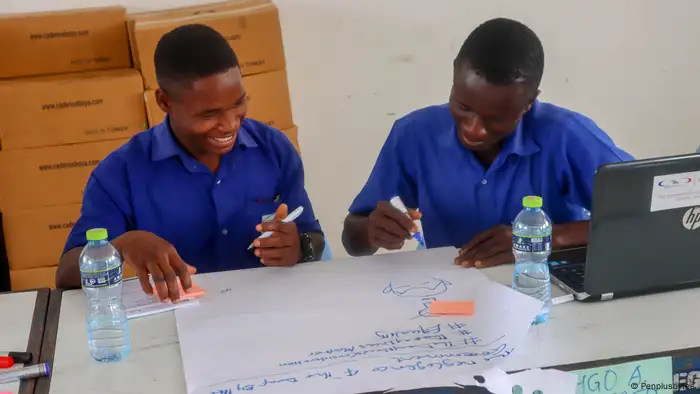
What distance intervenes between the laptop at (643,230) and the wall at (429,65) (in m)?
1.53

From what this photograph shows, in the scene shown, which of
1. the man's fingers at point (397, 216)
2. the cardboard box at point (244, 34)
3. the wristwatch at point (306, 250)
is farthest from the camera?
the cardboard box at point (244, 34)

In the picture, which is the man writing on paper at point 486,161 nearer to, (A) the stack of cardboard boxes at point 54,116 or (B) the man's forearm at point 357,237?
(B) the man's forearm at point 357,237

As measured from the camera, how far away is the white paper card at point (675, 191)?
1.21 meters

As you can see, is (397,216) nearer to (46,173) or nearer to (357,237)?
(357,237)

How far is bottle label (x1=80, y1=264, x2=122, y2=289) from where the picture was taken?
1.19 metres

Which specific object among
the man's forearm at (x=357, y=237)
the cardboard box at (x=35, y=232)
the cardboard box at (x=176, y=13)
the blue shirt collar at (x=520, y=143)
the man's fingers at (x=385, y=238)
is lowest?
the cardboard box at (x=35, y=232)

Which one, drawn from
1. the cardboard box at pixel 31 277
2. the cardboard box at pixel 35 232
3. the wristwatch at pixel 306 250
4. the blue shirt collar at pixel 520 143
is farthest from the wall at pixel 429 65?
→ the wristwatch at pixel 306 250

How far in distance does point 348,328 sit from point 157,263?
35 cm

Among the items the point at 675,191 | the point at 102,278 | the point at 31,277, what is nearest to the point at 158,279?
the point at 102,278

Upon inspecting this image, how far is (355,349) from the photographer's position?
3.78ft

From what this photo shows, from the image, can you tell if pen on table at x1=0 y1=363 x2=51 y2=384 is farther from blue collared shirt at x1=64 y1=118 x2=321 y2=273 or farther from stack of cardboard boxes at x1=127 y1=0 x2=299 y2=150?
stack of cardboard boxes at x1=127 y1=0 x2=299 y2=150

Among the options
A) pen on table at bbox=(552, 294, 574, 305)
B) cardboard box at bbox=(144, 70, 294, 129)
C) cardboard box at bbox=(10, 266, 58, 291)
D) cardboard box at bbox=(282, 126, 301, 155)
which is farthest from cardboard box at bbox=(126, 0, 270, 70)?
pen on table at bbox=(552, 294, 574, 305)

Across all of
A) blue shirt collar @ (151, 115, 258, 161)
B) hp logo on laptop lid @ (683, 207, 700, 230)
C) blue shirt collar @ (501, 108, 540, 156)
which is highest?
blue shirt collar @ (151, 115, 258, 161)

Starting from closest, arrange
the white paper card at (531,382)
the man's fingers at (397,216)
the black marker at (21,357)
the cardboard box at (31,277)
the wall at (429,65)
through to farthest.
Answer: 1. the white paper card at (531,382)
2. the black marker at (21,357)
3. the man's fingers at (397,216)
4. the cardboard box at (31,277)
5. the wall at (429,65)
